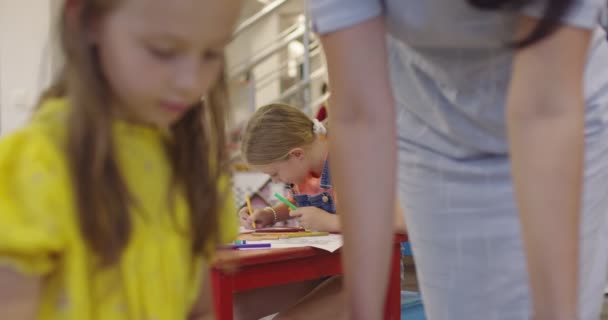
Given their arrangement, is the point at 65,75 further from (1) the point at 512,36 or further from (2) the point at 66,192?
(1) the point at 512,36

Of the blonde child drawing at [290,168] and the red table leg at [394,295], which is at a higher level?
the blonde child drawing at [290,168]

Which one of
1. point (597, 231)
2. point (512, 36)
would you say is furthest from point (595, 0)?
point (597, 231)

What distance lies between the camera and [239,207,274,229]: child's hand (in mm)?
2102

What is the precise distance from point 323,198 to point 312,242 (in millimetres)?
461

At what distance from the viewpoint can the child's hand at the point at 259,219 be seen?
210 cm

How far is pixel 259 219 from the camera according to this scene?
83.8 inches

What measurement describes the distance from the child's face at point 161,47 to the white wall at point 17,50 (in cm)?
448

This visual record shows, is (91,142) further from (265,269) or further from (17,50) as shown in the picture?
(17,50)

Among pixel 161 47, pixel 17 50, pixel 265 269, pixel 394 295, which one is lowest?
pixel 394 295

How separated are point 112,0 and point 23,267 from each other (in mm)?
250

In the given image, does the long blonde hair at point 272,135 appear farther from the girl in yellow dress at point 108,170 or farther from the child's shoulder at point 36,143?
the child's shoulder at point 36,143

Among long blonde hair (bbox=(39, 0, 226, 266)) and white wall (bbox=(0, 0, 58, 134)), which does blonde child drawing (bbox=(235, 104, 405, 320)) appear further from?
white wall (bbox=(0, 0, 58, 134))

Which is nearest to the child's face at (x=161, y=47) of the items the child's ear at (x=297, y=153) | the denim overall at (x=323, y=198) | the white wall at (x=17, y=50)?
the denim overall at (x=323, y=198)

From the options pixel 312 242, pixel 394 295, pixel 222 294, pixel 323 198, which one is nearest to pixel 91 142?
pixel 222 294
